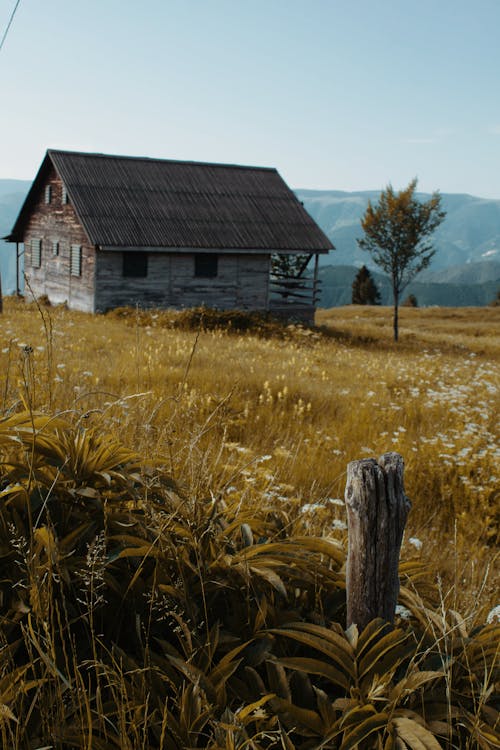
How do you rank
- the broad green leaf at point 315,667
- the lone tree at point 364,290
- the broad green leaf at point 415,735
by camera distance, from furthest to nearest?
the lone tree at point 364,290, the broad green leaf at point 315,667, the broad green leaf at point 415,735

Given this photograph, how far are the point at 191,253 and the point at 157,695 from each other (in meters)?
25.1

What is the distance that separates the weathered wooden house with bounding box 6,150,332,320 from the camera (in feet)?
82.5

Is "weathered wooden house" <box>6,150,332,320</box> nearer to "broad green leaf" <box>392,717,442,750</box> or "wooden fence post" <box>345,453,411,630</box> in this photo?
"wooden fence post" <box>345,453,411,630</box>

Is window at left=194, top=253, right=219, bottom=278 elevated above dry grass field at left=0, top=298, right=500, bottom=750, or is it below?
above

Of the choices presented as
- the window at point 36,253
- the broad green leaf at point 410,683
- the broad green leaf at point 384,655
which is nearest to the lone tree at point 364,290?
the window at point 36,253

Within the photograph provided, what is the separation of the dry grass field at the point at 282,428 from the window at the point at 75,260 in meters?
11.0

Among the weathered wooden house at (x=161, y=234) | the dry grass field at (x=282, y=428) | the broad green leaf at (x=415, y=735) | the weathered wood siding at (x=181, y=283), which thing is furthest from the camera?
the weathered wooden house at (x=161, y=234)

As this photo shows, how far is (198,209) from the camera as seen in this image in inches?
1088

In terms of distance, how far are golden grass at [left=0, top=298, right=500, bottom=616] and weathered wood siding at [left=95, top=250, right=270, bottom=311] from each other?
9636 millimetres

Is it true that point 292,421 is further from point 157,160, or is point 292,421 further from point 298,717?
point 157,160

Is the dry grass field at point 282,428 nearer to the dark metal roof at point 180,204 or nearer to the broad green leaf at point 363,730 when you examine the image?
the broad green leaf at point 363,730

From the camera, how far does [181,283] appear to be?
26.4m

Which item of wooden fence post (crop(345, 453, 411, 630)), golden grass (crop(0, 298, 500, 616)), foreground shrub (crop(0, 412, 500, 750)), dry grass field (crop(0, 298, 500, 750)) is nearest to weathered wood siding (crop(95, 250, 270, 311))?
dry grass field (crop(0, 298, 500, 750))

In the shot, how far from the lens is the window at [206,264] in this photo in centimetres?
2686
